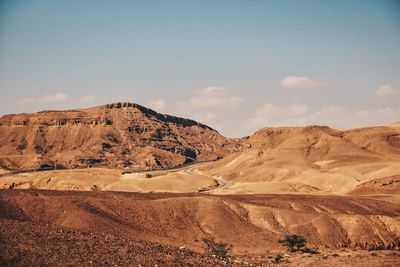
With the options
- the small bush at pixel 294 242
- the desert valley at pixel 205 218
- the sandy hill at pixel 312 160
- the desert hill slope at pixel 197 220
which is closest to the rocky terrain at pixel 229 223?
the desert hill slope at pixel 197 220

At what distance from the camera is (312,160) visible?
152 m

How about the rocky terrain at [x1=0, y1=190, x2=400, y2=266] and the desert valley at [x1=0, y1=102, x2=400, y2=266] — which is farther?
the rocky terrain at [x1=0, y1=190, x2=400, y2=266]

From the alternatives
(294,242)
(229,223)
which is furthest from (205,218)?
(294,242)

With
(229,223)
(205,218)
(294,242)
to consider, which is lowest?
(294,242)

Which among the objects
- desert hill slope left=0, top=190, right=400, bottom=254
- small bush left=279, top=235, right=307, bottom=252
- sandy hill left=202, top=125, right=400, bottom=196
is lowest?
small bush left=279, top=235, right=307, bottom=252

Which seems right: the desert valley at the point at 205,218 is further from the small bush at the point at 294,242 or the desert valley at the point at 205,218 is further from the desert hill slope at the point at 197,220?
the small bush at the point at 294,242

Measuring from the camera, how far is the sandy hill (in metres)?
113

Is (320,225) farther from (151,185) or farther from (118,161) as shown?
(118,161)

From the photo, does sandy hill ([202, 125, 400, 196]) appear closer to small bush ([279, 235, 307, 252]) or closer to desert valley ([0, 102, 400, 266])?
desert valley ([0, 102, 400, 266])

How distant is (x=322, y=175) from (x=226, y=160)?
60147 millimetres

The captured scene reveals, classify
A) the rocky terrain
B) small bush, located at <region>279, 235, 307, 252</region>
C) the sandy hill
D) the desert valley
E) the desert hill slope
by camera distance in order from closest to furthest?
1. the desert valley
2. the rocky terrain
3. small bush, located at <region>279, 235, 307, 252</region>
4. the desert hill slope
5. the sandy hill

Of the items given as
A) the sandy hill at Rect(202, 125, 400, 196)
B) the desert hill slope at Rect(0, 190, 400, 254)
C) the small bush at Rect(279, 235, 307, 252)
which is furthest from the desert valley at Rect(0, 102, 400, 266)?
the small bush at Rect(279, 235, 307, 252)

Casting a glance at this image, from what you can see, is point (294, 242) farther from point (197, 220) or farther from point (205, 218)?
point (197, 220)

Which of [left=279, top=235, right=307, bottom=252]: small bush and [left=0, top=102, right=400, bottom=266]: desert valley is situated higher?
[left=0, top=102, right=400, bottom=266]: desert valley
